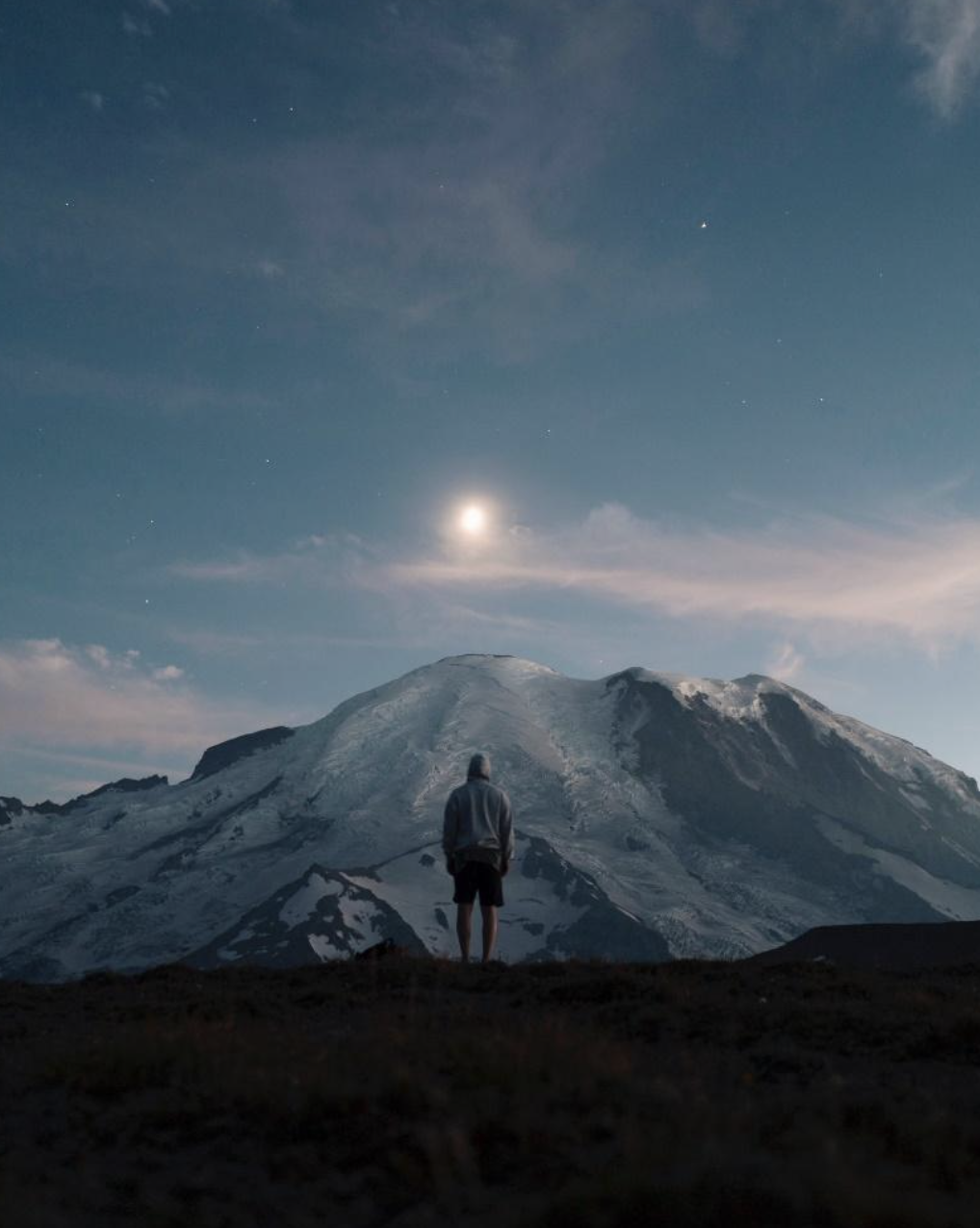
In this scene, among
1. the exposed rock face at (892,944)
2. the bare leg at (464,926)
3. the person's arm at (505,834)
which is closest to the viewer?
the bare leg at (464,926)

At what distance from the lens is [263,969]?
18.1 m

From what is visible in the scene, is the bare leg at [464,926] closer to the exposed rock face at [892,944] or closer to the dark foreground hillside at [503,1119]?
the dark foreground hillside at [503,1119]

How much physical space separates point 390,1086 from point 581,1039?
1.87 metres

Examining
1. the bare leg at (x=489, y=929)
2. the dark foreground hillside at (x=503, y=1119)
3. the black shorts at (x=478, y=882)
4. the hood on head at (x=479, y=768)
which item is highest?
the hood on head at (x=479, y=768)

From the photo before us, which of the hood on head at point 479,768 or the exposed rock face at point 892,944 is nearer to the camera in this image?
the hood on head at point 479,768

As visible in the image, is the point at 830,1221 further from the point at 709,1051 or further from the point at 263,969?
the point at 263,969

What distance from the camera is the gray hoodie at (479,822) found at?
17.4 meters

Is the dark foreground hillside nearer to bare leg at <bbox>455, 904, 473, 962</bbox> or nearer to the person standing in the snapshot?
bare leg at <bbox>455, 904, 473, 962</bbox>

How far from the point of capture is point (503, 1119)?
6.09m

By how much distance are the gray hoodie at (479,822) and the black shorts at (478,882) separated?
12cm

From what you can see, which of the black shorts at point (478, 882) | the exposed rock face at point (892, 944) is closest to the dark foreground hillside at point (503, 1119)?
the black shorts at point (478, 882)

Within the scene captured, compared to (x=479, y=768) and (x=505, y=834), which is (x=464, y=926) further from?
(x=479, y=768)

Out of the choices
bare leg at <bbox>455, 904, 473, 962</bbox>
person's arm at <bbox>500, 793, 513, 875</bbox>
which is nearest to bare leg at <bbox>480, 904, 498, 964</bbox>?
bare leg at <bbox>455, 904, 473, 962</bbox>

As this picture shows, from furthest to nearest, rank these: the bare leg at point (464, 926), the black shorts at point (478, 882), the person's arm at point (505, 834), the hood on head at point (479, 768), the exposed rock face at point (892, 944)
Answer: the exposed rock face at point (892, 944), the person's arm at point (505, 834), the hood on head at point (479, 768), the black shorts at point (478, 882), the bare leg at point (464, 926)
